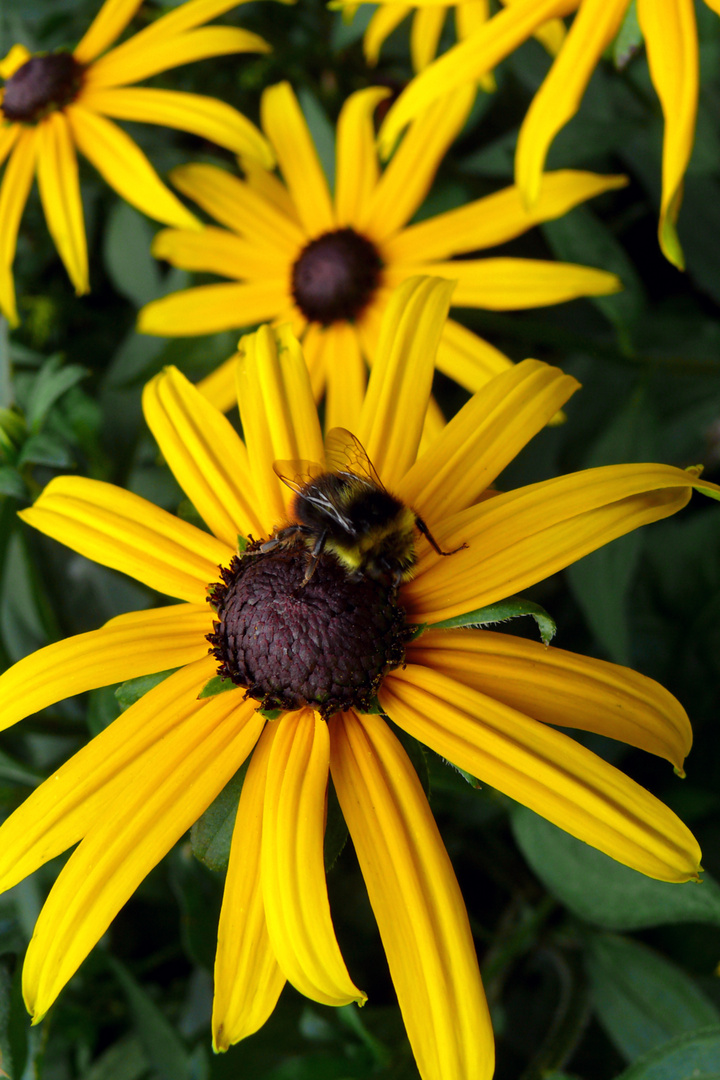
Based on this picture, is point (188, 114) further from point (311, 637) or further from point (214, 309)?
point (311, 637)

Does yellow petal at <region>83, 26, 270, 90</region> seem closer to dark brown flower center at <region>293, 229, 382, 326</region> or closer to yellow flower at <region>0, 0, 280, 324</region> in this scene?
yellow flower at <region>0, 0, 280, 324</region>

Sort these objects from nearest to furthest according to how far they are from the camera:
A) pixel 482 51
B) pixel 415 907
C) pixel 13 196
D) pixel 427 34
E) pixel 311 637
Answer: pixel 415 907
pixel 311 637
pixel 482 51
pixel 13 196
pixel 427 34

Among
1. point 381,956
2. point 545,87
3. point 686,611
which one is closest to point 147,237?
point 545,87

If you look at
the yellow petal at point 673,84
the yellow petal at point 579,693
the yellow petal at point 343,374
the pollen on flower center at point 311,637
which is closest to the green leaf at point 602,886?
the yellow petal at point 579,693

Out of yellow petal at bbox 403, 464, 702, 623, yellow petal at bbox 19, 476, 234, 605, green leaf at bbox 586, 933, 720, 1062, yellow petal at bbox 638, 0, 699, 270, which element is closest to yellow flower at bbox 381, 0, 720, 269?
yellow petal at bbox 638, 0, 699, 270

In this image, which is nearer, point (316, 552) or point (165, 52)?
point (316, 552)

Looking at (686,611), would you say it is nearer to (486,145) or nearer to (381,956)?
(381,956)

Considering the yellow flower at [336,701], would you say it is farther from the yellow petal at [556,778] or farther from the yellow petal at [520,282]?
the yellow petal at [520,282]

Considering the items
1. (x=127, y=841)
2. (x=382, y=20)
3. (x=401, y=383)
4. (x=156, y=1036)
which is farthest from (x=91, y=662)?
(x=382, y=20)
